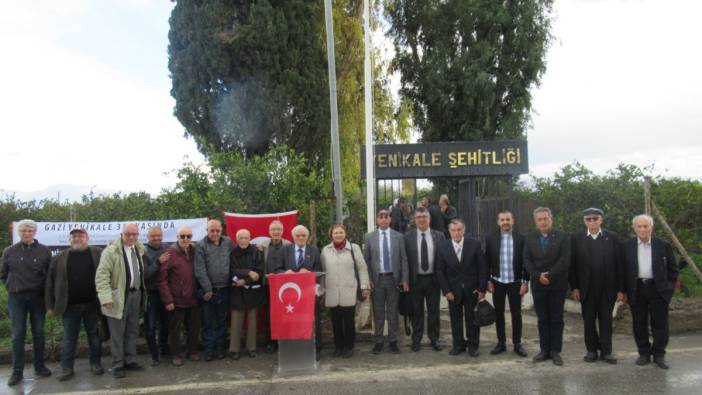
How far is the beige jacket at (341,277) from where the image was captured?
699 centimetres

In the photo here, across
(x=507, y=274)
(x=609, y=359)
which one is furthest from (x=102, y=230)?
(x=609, y=359)

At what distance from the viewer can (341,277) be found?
7004mm

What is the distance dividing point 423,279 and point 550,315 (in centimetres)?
159

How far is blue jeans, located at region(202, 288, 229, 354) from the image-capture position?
7090 millimetres

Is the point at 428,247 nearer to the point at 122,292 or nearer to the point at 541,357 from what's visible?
the point at 541,357

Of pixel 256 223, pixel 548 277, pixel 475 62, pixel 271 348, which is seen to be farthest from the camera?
pixel 475 62

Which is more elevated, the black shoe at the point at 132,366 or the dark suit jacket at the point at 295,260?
the dark suit jacket at the point at 295,260

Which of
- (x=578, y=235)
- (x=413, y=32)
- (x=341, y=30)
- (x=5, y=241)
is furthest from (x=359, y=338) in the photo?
(x=413, y=32)

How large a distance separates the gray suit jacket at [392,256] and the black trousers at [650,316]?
2.70 m

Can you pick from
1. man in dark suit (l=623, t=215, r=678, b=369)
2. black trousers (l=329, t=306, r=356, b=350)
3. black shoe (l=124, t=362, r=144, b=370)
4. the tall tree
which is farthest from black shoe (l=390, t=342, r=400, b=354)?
the tall tree

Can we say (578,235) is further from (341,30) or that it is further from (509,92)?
(509,92)

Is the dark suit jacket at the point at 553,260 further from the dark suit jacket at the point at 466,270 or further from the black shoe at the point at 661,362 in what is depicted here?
the black shoe at the point at 661,362

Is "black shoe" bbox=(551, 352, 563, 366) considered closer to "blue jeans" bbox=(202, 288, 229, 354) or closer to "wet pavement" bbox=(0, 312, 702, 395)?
"wet pavement" bbox=(0, 312, 702, 395)

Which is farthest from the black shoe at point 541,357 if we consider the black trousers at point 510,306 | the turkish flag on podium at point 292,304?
the turkish flag on podium at point 292,304
